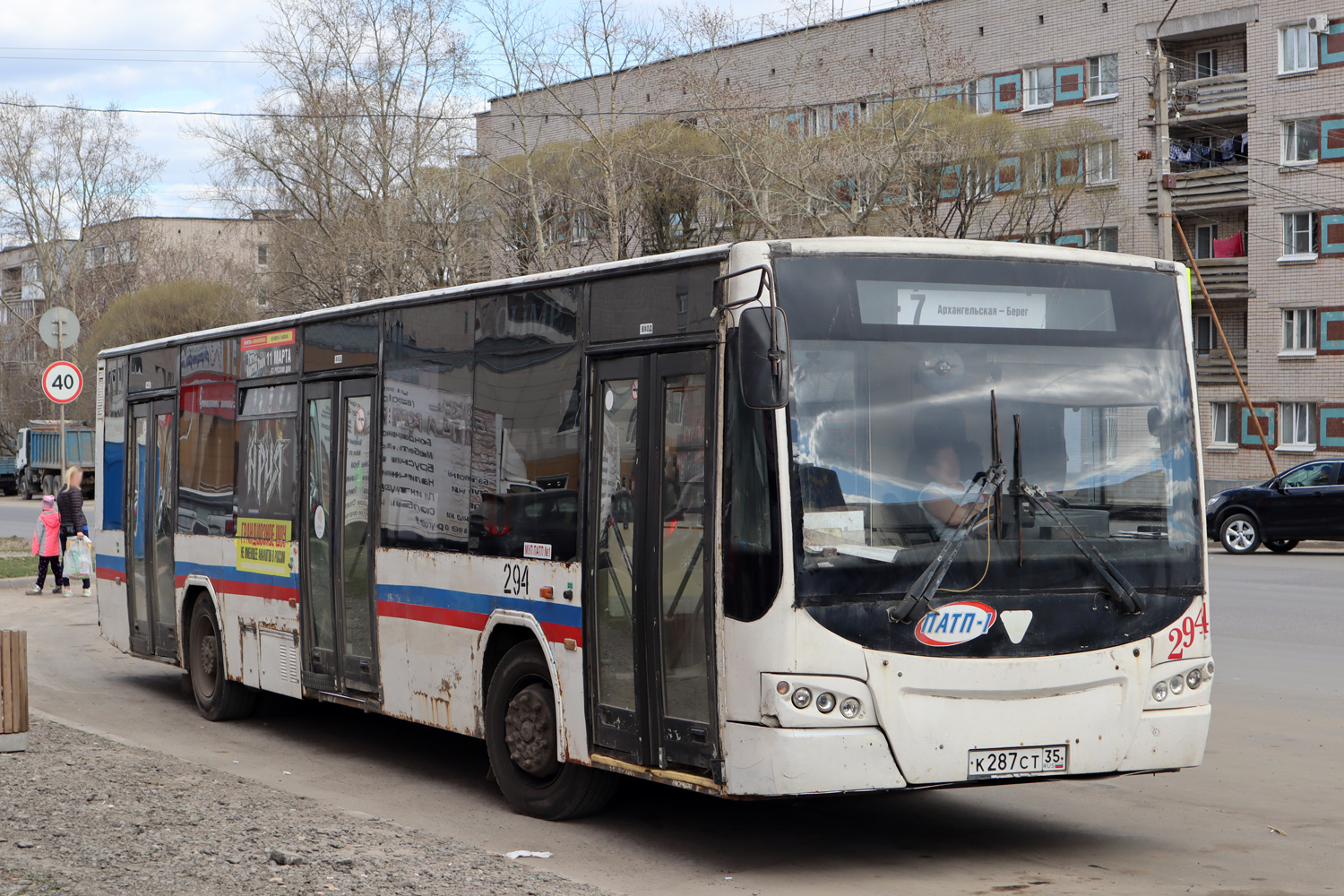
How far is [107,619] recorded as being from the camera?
1340cm

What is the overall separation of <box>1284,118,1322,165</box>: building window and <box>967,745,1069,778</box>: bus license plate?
42.2m

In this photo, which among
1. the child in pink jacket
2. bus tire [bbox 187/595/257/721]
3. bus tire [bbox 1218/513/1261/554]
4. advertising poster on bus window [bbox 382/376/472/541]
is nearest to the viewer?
advertising poster on bus window [bbox 382/376/472/541]

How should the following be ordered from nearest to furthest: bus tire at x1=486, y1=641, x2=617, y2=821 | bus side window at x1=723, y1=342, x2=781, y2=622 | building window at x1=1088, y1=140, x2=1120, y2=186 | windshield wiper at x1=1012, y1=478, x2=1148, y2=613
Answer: bus side window at x1=723, y1=342, x2=781, y2=622 → windshield wiper at x1=1012, y1=478, x2=1148, y2=613 → bus tire at x1=486, y1=641, x2=617, y2=821 → building window at x1=1088, y1=140, x2=1120, y2=186

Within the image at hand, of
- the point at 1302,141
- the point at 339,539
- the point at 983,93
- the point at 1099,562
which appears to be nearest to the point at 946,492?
the point at 1099,562

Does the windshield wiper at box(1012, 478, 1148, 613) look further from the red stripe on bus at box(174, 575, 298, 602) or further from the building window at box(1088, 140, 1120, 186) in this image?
the building window at box(1088, 140, 1120, 186)

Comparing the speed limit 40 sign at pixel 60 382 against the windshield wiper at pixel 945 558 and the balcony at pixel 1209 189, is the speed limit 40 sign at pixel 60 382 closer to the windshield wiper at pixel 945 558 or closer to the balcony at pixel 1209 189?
the windshield wiper at pixel 945 558

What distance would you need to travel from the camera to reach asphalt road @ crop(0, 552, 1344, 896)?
6.60 meters

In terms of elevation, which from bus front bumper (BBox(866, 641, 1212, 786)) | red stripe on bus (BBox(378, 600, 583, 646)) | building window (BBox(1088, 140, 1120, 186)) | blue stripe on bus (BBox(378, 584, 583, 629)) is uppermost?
building window (BBox(1088, 140, 1120, 186))

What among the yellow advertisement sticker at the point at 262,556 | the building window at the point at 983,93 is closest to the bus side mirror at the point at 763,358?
the yellow advertisement sticker at the point at 262,556

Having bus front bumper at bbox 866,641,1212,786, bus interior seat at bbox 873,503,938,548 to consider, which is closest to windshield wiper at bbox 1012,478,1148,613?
bus front bumper at bbox 866,641,1212,786

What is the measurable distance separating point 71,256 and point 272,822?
73659 mm

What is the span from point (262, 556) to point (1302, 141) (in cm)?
4101

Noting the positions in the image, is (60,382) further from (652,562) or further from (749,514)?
(749,514)

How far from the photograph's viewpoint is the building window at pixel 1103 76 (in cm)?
4888
